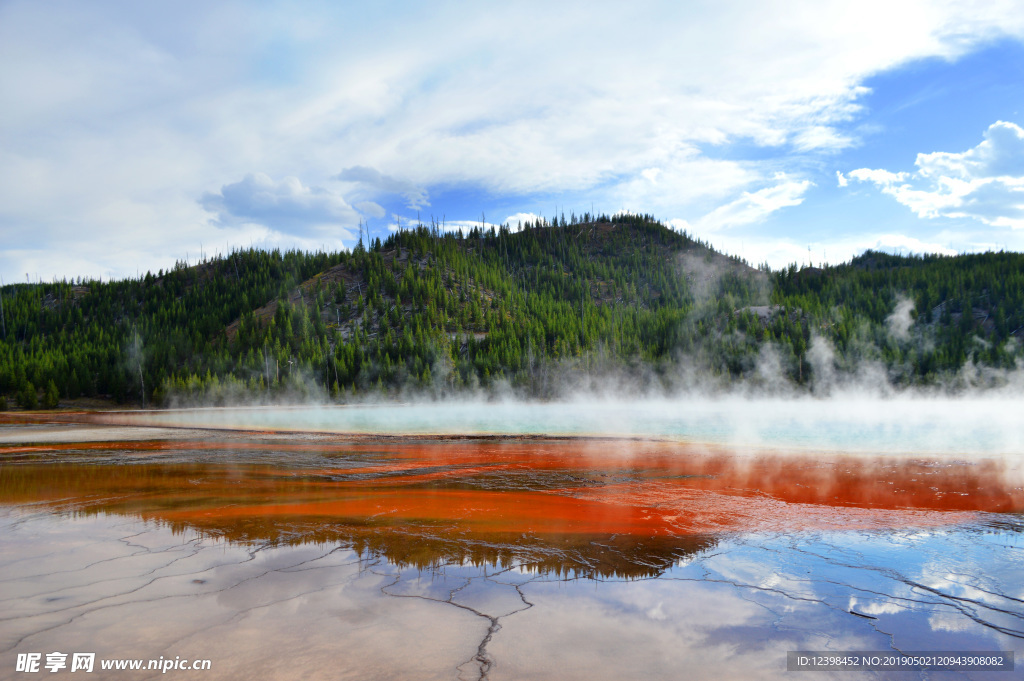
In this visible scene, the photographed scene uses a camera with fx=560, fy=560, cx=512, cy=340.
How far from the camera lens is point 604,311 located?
431 feet

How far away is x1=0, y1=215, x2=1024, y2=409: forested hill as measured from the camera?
95188mm

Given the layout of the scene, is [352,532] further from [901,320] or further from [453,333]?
[901,320]

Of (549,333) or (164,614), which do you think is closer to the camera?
(164,614)

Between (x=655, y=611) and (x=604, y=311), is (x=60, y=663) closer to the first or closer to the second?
(x=655, y=611)

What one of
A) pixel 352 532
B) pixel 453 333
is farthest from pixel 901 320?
pixel 352 532

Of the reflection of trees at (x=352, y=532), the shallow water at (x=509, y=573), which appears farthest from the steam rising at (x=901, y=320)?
the reflection of trees at (x=352, y=532)

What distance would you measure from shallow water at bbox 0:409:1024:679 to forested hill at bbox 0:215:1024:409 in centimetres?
8005

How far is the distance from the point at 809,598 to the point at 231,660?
675 cm

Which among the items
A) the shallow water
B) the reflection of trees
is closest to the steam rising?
the shallow water

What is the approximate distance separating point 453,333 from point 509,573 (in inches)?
4183

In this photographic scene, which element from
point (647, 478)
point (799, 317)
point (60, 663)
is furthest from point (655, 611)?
point (799, 317)

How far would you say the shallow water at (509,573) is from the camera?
227 inches

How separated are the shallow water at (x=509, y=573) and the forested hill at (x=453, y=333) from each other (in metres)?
80.0

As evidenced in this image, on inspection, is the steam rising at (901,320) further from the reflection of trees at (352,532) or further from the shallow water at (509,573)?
the reflection of trees at (352,532)
